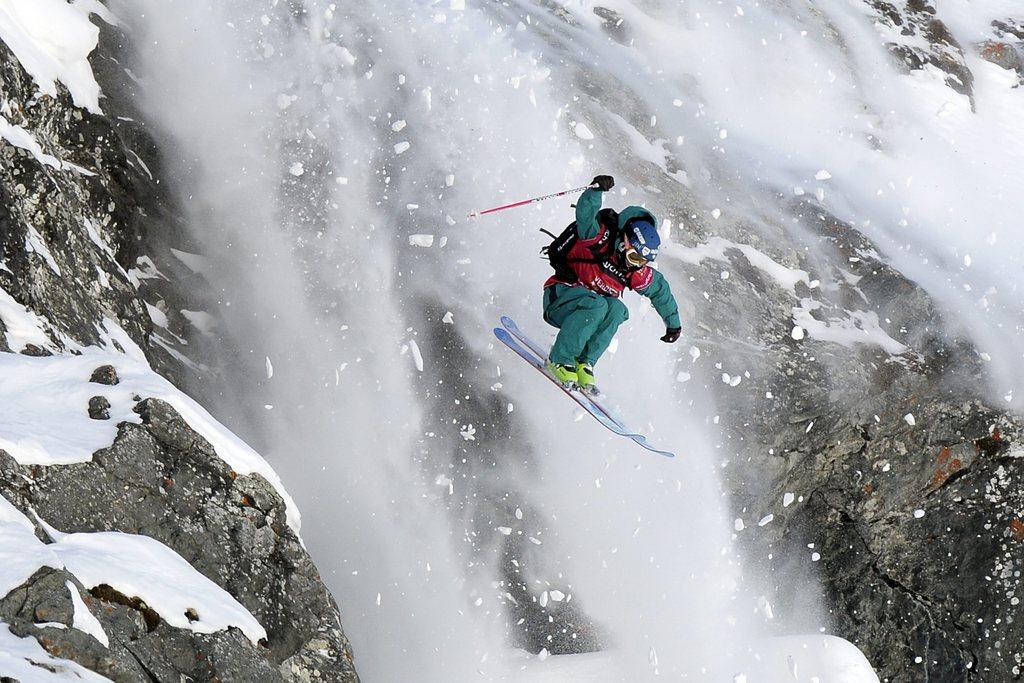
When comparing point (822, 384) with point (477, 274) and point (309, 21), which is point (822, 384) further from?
point (309, 21)

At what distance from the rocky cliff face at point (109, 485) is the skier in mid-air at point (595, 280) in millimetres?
3312

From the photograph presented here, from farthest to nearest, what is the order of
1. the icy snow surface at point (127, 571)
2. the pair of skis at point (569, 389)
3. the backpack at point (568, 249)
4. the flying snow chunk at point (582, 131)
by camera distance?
1. the flying snow chunk at point (582, 131)
2. the pair of skis at point (569, 389)
3. the backpack at point (568, 249)
4. the icy snow surface at point (127, 571)

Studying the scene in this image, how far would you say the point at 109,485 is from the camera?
21.6ft

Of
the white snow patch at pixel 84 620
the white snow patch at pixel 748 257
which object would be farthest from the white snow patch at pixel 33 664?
the white snow patch at pixel 748 257

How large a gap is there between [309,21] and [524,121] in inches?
125

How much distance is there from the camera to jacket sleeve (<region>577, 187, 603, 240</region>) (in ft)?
30.1

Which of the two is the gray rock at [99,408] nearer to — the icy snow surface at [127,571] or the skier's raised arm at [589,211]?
Answer: the icy snow surface at [127,571]

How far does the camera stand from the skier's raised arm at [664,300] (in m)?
9.61

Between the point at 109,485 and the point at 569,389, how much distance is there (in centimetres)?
463

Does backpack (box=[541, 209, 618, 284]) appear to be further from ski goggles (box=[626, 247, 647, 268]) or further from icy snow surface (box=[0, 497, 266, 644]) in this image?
icy snow surface (box=[0, 497, 266, 644])

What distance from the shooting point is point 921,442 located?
1331 centimetres

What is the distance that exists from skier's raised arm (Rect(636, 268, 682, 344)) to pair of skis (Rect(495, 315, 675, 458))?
3.24 ft

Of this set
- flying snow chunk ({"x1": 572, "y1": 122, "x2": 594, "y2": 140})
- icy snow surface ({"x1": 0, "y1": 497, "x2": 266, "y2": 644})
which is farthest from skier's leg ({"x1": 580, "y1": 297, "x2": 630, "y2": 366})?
flying snow chunk ({"x1": 572, "y1": 122, "x2": 594, "y2": 140})

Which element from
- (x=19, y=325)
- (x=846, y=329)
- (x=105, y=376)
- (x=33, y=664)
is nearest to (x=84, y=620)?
(x=33, y=664)
